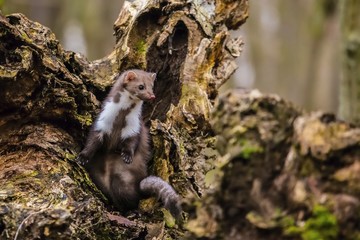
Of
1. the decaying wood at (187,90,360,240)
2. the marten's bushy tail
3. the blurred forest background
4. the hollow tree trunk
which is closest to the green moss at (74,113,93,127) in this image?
the hollow tree trunk

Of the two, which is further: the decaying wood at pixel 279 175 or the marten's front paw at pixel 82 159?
the marten's front paw at pixel 82 159

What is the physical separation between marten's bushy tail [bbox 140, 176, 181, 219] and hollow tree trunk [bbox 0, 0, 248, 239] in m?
0.12

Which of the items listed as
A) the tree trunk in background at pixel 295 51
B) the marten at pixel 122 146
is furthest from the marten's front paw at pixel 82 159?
the tree trunk in background at pixel 295 51

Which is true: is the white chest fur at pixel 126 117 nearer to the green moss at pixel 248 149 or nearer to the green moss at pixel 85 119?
the green moss at pixel 85 119

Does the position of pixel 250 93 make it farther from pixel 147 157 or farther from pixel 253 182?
pixel 147 157

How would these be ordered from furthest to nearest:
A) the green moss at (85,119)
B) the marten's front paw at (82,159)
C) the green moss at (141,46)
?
the green moss at (141,46)
the green moss at (85,119)
the marten's front paw at (82,159)

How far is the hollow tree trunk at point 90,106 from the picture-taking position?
502 cm

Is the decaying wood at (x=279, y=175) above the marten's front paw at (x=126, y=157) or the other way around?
the other way around

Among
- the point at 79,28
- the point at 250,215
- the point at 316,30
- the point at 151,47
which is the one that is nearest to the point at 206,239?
the point at 250,215

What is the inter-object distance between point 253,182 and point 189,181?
2.41 metres

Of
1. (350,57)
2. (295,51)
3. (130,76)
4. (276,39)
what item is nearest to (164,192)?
(130,76)

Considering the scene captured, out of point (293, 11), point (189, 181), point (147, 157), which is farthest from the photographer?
point (293, 11)

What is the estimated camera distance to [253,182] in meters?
3.45

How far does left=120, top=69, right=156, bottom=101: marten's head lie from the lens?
642 centimetres
